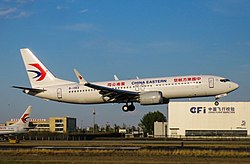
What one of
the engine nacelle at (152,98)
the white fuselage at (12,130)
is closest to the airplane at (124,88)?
the engine nacelle at (152,98)

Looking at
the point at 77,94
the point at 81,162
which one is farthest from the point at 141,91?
the point at 81,162

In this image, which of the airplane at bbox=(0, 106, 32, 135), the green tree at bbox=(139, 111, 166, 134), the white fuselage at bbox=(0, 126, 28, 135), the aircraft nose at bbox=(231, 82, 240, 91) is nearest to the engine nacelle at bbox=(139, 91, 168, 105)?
the aircraft nose at bbox=(231, 82, 240, 91)

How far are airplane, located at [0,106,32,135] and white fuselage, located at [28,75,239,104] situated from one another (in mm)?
29084

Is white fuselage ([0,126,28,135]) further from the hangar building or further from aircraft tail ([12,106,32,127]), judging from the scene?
→ the hangar building

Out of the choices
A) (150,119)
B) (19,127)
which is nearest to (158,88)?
(19,127)

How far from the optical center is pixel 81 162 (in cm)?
3744

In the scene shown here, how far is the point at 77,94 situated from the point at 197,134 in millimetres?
46009

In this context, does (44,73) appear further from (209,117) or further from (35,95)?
(209,117)

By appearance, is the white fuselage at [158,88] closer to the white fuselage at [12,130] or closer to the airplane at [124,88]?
the airplane at [124,88]

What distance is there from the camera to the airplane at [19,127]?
316ft

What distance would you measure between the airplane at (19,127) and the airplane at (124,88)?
25.4 m

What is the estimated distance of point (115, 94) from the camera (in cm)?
6512

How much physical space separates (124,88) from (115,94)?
1752 mm

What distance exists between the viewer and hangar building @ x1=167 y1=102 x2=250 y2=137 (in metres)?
108
